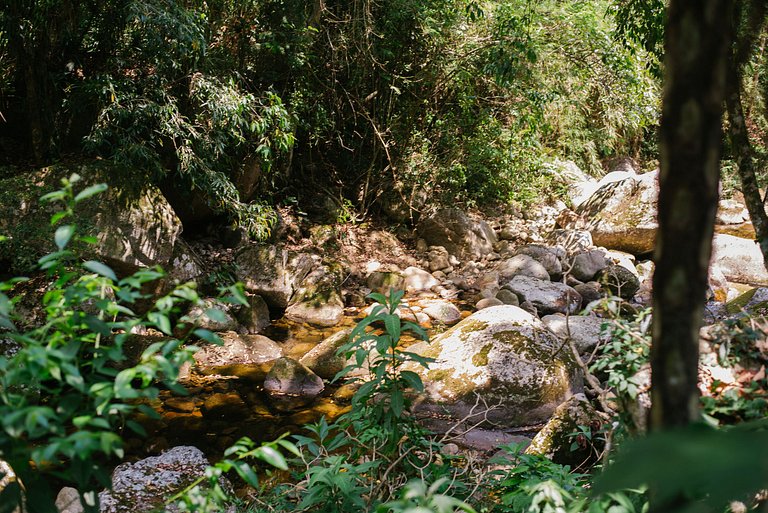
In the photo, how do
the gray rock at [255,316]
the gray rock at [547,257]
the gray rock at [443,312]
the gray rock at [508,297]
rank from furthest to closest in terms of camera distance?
the gray rock at [547,257], the gray rock at [508,297], the gray rock at [443,312], the gray rock at [255,316]

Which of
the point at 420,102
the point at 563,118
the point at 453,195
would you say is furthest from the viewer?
the point at 563,118

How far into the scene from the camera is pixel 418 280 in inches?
338

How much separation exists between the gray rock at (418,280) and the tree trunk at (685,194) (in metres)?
7.68

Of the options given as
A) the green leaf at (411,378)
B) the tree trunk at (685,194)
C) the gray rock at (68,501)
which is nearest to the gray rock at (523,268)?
the gray rock at (68,501)

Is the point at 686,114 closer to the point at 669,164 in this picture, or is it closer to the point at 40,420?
the point at 669,164

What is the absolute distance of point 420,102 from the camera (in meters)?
9.27

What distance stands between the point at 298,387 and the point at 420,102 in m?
5.63

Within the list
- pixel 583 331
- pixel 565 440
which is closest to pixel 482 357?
pixel 583 331

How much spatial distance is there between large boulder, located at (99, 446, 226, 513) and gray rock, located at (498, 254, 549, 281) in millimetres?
5732

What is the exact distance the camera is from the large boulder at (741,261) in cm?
892

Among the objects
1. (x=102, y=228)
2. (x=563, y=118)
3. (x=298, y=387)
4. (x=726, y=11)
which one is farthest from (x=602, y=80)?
(x=726, y=11)

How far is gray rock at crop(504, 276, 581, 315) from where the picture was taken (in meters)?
7.38

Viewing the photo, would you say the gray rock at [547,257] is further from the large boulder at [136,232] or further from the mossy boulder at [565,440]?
the mossy boulder at [565,440]

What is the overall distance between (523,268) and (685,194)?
26.7ft
